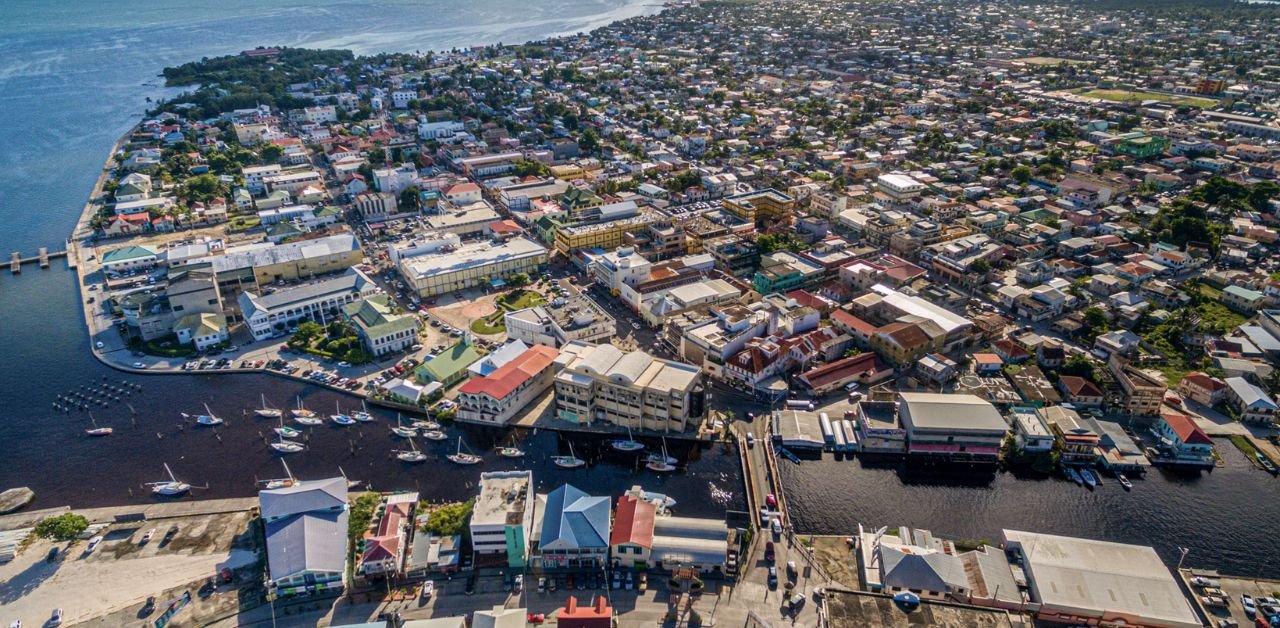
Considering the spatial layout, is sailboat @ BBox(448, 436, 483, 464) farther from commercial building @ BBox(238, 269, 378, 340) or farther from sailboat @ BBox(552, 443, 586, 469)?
commercial building @ BBox(238, 269, 378, 340)

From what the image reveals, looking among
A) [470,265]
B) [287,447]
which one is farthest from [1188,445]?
[287,447]

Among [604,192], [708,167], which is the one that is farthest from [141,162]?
[708,167]

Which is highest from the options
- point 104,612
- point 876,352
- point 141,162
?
point 141,162

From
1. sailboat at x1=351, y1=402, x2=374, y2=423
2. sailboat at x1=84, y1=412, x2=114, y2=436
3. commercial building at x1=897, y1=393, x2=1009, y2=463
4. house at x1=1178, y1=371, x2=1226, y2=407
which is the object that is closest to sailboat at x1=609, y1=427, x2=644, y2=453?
sailboat at x1=351, y1=402, x2=374, y2=423

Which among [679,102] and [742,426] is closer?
[742,426]

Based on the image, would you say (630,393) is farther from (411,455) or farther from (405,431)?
(405,431)

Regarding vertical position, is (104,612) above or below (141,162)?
below

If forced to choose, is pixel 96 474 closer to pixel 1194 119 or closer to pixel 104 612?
pixel 104 612
